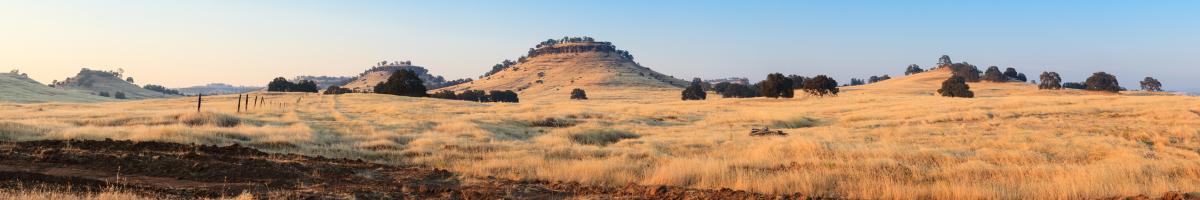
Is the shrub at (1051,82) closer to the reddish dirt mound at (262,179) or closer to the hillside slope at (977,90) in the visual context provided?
the hillside slope at (977,90)

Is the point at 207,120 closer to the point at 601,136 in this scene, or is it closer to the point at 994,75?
the point at 601,136

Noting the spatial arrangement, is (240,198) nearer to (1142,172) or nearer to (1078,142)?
(1142,172)

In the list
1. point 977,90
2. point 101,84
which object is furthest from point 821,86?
point 101,84

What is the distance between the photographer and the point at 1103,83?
9888 cm

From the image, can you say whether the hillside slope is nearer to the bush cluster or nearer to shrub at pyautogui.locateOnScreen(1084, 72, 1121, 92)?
shrub at pyautogui.locateOnScreen(1084, 72, 1121, 92)

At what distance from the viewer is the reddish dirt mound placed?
9328 millimetres

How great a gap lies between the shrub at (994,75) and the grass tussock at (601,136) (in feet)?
422

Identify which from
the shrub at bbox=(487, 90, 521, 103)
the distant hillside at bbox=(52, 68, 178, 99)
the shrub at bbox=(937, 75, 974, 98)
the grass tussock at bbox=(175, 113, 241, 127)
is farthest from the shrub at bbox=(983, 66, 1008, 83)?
the distant hillside at bbox=(52, 68, 178, 99)

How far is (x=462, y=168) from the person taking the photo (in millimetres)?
13094

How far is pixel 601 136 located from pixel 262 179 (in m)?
17.2

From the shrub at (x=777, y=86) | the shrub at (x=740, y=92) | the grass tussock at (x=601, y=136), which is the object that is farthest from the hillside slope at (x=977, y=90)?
the grass tussock at (x=601, y=136)

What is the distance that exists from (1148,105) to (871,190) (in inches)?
1706

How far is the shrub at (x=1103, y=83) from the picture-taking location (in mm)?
97688

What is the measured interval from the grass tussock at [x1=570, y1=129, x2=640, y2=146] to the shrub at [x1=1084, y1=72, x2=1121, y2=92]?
4078 inches
